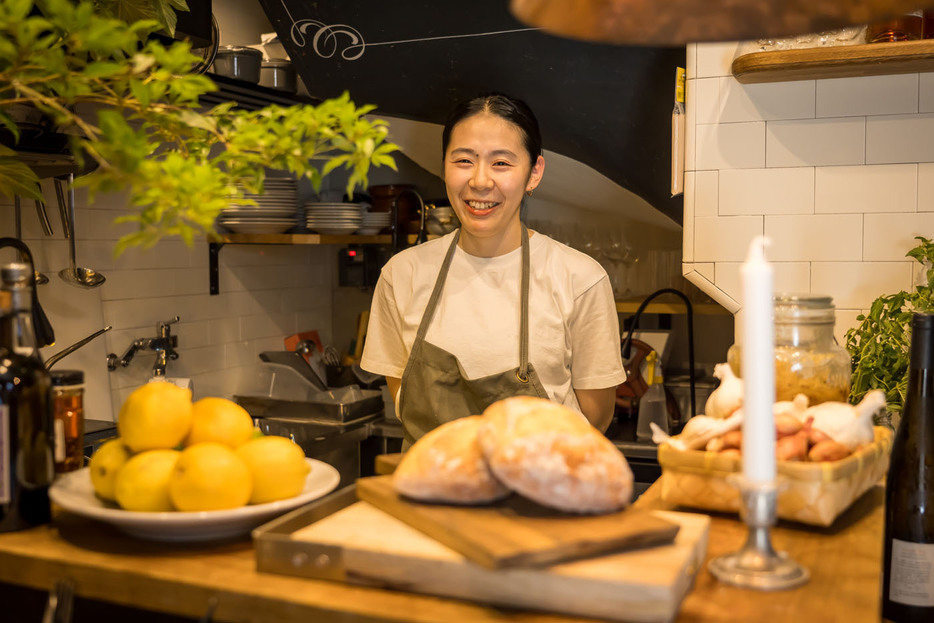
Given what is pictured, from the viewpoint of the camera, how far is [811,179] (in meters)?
2.30

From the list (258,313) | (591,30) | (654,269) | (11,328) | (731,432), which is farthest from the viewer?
(258,313)

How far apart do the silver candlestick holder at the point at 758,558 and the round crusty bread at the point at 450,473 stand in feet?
0.85

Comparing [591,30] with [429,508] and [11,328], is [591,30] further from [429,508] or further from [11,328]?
[11,328]

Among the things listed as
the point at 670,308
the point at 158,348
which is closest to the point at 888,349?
the point at 670,308

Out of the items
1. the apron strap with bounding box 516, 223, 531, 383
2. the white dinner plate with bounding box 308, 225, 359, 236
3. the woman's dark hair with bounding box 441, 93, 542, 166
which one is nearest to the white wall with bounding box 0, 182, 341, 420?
the white dinner plate with bounding box 308, 225, 359, 236

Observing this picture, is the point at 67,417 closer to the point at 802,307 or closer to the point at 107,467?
the point at 107,467

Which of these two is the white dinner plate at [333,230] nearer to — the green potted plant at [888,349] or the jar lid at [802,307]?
the green potted plant at [888,349]

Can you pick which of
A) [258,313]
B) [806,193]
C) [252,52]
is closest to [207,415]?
[806,193]

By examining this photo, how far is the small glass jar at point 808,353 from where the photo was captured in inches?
50.8

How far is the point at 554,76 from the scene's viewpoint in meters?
2.73

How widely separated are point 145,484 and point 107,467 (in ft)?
0.28

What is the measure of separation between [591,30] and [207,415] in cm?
65

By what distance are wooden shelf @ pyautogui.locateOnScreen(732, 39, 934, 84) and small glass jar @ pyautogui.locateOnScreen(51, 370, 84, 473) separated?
67.0 inches

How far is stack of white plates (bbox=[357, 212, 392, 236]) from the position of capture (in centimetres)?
368
